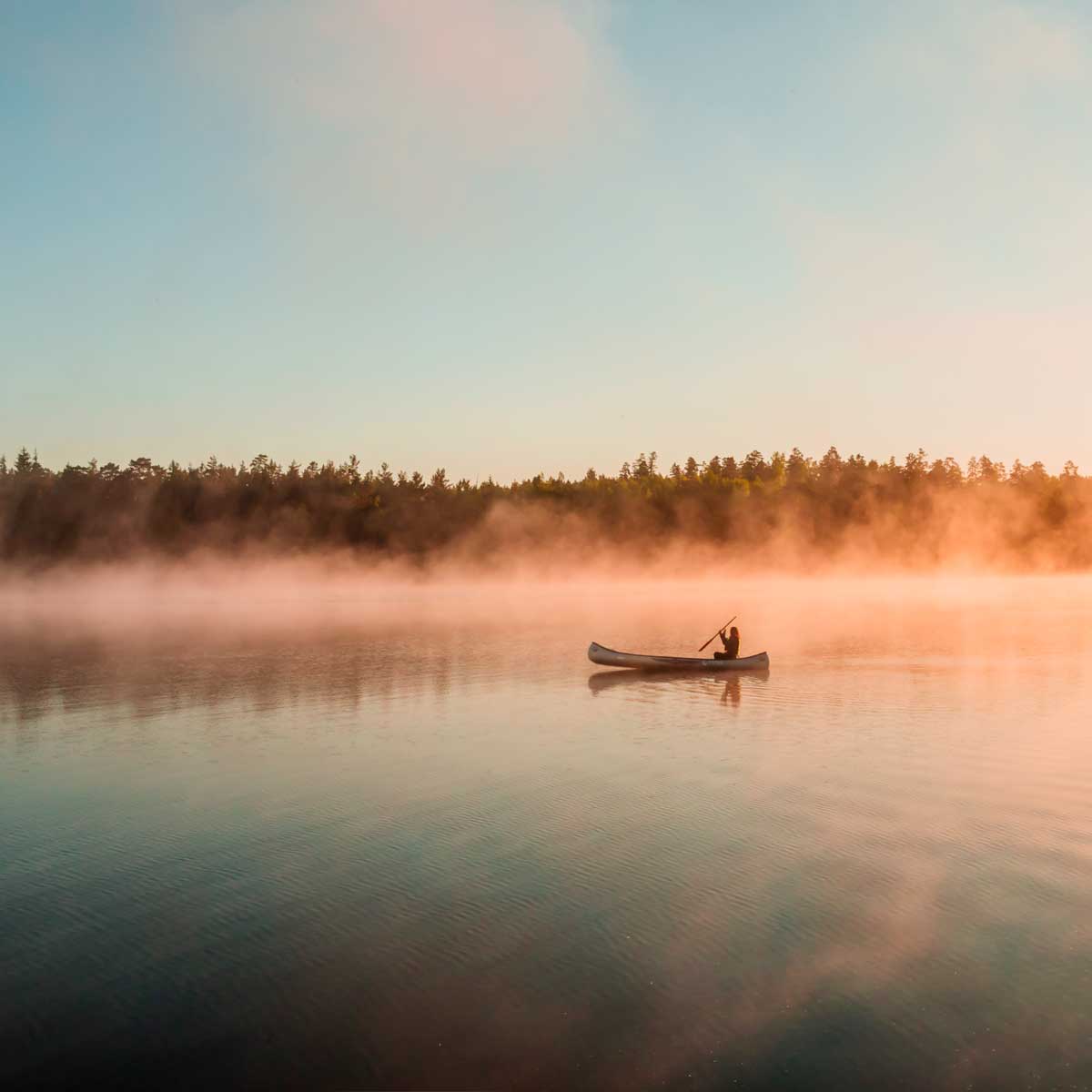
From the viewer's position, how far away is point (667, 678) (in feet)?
114

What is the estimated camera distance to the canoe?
34.3 metres

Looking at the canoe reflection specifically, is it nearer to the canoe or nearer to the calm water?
the canoe

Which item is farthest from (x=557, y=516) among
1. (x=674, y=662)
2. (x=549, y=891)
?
(x=549, y=891)

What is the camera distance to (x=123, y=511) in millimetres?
138000

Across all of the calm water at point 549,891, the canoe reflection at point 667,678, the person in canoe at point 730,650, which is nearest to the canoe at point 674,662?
the canoe reflection at point 667,678

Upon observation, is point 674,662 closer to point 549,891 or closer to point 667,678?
point 667,678

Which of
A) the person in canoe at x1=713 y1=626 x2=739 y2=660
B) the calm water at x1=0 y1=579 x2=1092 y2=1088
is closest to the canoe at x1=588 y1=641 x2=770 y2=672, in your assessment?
the person in canoe at x1=713 y1=626 x2=739 y2=660

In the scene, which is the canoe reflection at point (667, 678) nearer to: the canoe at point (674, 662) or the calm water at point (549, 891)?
the canoe at point (674, 662)

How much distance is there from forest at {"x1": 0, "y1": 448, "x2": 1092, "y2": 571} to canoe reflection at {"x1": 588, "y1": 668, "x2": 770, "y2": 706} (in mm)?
110982

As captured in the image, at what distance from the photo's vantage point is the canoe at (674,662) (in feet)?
113

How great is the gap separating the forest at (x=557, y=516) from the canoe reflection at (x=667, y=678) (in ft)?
364

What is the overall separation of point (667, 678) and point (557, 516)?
12665 centimetres

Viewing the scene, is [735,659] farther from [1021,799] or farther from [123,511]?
[123,511]

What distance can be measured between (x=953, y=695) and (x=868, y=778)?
37.9ft
